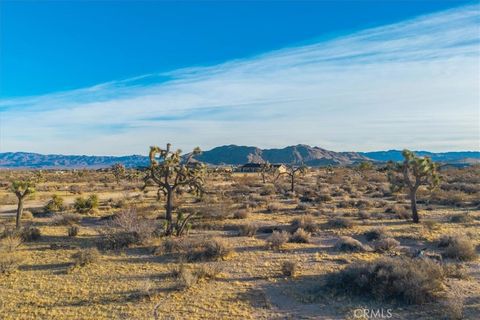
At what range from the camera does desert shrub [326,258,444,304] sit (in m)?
9.59

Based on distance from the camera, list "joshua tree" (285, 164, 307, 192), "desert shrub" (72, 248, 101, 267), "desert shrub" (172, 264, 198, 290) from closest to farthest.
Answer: "desert shrub" (172, 264, 198, 290) < "desert shrub" (72, 248, 101, 267) < "joshua tree" (285, 164, 307, 192)

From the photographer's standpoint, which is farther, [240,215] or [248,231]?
Answer: [240,215]

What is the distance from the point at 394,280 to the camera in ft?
32.5

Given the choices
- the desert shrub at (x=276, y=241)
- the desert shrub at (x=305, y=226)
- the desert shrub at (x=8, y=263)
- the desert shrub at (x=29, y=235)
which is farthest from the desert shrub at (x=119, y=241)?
the desert shrub at (x=305, y=226)

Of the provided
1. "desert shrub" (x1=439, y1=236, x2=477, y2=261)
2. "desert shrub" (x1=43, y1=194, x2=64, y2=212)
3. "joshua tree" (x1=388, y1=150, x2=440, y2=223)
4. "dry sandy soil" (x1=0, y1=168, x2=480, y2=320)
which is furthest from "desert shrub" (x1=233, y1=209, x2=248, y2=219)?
"desert shrub" (x1=43, y1=194, x2=64, y2=212)

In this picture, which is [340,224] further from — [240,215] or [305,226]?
[240,215]

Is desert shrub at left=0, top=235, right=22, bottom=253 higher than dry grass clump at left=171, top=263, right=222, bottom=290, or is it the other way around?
desert shrub at left=0, top=235, right=22, bottom=253

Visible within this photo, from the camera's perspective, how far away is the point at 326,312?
9.19m

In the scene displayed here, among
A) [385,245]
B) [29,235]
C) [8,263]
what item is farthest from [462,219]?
[29,235]

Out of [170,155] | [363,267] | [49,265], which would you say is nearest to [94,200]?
[170,155]

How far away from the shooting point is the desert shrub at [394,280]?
31.4 ft

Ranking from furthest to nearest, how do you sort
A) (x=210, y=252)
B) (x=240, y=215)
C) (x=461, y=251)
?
(x=240, y=215), (x=210, y=252), (x=461, y=251)

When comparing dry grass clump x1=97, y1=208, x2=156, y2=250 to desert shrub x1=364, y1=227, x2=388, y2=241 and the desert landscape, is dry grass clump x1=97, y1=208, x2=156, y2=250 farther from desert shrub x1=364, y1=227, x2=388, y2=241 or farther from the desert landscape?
desert shrub x1=364, y1=227, x2=388, y2=241

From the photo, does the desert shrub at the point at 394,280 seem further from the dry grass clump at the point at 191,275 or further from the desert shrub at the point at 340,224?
the desert shrub at the point at 340,224
